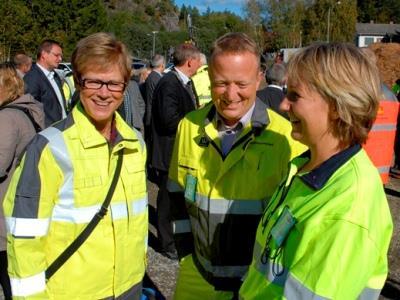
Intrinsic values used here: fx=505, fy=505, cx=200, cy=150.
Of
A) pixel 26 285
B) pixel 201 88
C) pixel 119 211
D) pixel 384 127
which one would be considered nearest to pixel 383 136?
pixel 384 127

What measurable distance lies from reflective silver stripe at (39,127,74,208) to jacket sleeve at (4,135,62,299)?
0.03 meters

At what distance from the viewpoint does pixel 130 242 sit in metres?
2.36

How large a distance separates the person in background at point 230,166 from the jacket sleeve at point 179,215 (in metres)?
0.08

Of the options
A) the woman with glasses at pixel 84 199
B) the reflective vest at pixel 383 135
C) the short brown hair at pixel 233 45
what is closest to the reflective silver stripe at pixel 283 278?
the woman with glasses at pixel 84 199

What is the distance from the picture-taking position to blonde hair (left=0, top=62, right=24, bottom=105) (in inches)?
152

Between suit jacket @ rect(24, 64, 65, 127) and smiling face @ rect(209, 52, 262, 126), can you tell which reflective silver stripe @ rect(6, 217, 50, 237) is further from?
suit jacket @ rect(24, 64, 65, 127)

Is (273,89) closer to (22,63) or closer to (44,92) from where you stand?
(44,92)

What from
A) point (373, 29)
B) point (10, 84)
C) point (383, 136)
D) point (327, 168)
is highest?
point (373, 29)

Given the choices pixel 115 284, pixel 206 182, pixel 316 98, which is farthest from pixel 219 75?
pixel 115 284

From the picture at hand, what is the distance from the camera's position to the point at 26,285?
6.81 ft

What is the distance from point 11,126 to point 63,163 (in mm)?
1612

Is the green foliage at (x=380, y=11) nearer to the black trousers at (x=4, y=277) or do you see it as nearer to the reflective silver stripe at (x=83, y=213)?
the black trousers at (x=4, y=277)

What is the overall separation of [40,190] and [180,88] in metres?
3.71

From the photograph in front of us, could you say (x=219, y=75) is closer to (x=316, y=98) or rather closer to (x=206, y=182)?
(x=206, y=182)
